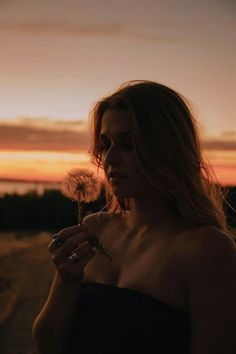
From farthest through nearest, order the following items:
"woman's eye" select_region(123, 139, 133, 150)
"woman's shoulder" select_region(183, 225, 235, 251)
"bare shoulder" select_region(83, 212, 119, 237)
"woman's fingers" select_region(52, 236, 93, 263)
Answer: "bare shoulder" select_region(83, 212, 119, 237)
"woman's eye" select_region(123, 139, 133, 150)
"woman's fingers" select_region(52, 236, 93, 263)
"woman's shoulder" select_region(183, 225, 235, 251)

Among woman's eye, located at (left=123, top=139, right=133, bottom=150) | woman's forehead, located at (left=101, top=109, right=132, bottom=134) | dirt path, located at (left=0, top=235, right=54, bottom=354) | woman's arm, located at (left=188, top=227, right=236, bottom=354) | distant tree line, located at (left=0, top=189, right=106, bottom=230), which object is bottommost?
dirt path, located at (left=0, top=235, right=54, bottom=354)

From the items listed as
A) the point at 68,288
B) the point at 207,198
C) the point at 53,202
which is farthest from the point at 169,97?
the point at 53,202

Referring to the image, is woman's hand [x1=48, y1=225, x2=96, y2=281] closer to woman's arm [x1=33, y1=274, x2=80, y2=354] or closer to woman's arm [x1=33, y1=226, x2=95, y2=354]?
woman's arm [x1=33, y1=226, x2=95, y2=354]

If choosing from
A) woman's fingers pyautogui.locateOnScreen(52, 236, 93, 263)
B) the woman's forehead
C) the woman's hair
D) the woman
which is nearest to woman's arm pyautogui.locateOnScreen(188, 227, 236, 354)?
the woman

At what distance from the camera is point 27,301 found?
17375 mm

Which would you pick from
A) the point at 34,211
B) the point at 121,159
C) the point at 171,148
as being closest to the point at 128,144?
the point at 121,159

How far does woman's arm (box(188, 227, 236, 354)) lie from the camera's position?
237 centimetres

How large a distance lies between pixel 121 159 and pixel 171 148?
26 centimetres

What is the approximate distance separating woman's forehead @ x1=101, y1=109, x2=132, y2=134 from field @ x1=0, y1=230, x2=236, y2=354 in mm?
9812

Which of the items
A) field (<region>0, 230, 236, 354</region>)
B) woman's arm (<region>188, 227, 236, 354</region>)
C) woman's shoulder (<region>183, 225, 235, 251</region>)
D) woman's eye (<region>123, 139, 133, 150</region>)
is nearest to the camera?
woman's arm (<region>188, 227, 236, 354</region>)

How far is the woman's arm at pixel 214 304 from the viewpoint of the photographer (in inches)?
93.4

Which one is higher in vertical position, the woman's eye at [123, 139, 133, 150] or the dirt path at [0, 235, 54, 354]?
the woman's eye at [123, 139, 133, 150]

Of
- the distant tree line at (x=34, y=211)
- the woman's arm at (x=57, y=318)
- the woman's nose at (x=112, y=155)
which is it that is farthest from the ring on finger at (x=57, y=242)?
the distant tree line at (x=34, y=211)

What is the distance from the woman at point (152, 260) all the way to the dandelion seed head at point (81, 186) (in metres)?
0.29
